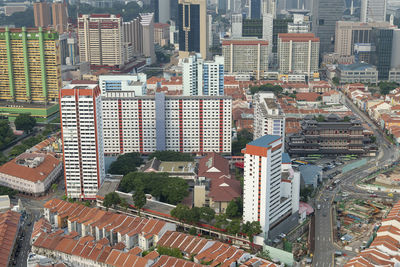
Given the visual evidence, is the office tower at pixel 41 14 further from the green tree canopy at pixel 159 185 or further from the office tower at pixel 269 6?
the green tree canopy at pixel 159 185

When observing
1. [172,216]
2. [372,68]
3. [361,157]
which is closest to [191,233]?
[172,216]

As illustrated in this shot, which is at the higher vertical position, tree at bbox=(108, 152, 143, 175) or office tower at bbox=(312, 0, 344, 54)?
office tower at bbox=(312, 0, 344, 54)

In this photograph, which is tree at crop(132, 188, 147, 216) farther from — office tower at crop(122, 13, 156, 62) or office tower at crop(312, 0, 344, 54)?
office tower at crop(312, 0, 344, 54)

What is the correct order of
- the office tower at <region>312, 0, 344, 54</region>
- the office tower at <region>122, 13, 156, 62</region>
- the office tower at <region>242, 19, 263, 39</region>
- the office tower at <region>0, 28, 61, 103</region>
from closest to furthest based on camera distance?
the office tower at <region>0, 28, 61, 103</region> → the office tower at <region>122, 13, 156, 62</region> → the office tower at <region>242, 19, 263, 39</region> → the office tower at <region>312, 0, 344, 54</region>

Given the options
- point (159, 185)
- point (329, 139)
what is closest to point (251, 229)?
point (159, 185)

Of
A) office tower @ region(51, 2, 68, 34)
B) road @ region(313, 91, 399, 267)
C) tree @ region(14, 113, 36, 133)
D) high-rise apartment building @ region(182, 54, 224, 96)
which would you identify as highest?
office tower @ region(51, 2, 68, 34)

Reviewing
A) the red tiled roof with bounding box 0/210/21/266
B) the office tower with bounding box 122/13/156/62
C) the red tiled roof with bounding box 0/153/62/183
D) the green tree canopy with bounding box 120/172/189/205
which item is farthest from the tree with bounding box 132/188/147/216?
the office tower with bounding box 122/13/156/62

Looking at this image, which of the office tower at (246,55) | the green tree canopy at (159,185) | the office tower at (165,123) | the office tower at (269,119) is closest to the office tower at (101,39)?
the office tower at (246,55)

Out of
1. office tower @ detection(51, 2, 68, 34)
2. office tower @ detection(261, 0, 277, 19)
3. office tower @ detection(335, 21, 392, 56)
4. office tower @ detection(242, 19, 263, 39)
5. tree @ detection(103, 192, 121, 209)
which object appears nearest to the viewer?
tree @ detection(103, 192, 121, 209)
